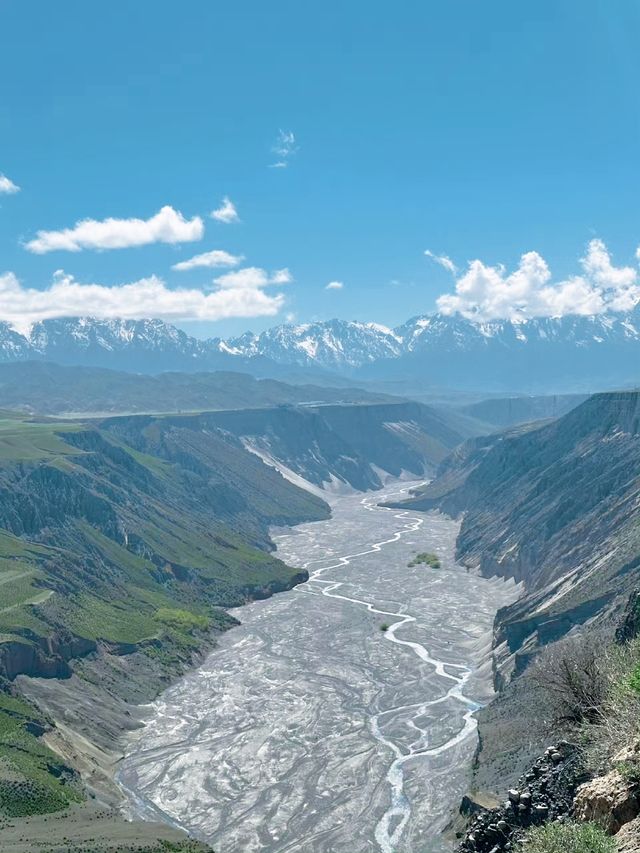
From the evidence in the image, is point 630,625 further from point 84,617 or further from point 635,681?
point 84,617

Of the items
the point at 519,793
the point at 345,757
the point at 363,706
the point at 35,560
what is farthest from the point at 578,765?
the point at 35,560

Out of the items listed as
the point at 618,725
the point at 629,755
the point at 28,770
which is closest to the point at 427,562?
the point at 28,770

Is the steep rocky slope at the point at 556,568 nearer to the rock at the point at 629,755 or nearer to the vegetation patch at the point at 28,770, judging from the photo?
the rock at the point at 629,755

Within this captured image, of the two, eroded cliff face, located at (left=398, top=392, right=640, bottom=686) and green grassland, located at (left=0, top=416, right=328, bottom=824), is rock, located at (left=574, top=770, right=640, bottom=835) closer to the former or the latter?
green grassland, located at (left=0, top=416, right=328, bottom=824)

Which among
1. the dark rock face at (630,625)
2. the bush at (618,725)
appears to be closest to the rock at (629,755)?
the bush at (618,725)

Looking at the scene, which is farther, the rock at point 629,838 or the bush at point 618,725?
the bush at point 618,725
